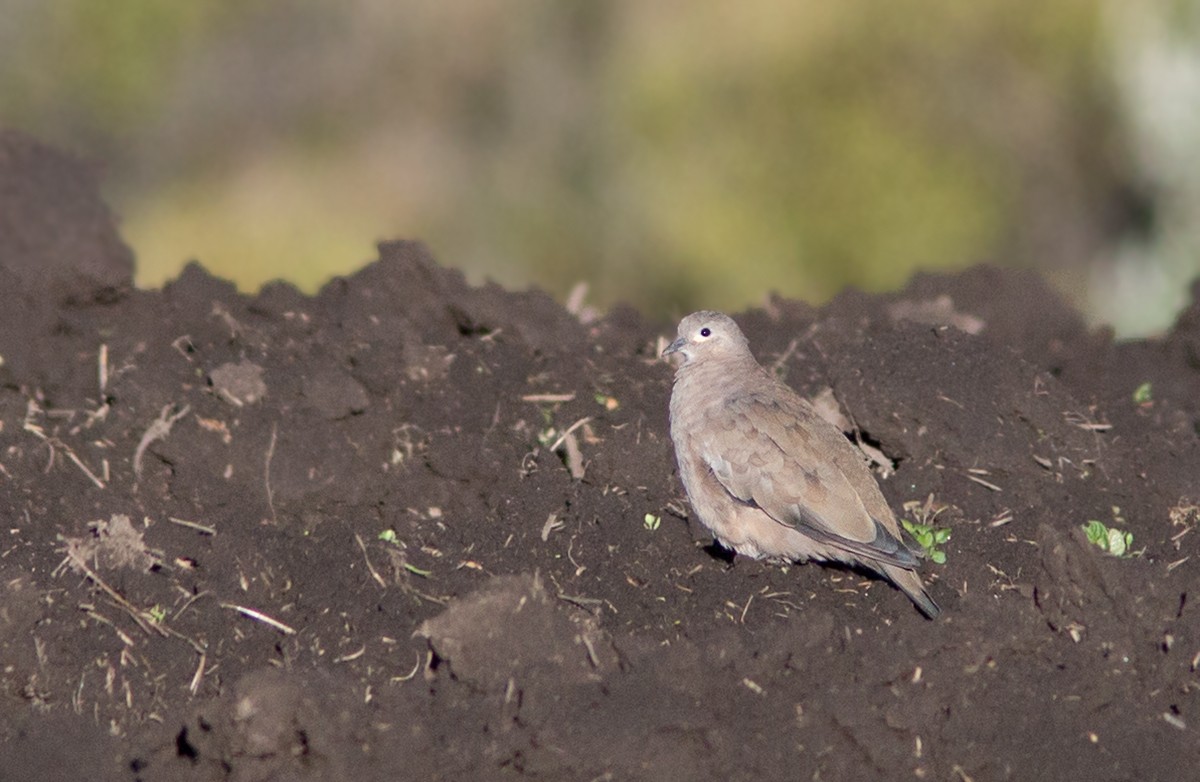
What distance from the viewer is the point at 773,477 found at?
17.8ft

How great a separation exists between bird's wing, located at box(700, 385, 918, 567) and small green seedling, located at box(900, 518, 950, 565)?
0.76ft

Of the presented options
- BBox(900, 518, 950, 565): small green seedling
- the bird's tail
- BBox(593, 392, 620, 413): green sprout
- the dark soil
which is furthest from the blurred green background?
the bird's tail

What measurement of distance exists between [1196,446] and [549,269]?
26.6 ft

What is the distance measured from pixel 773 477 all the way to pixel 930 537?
1.97ft

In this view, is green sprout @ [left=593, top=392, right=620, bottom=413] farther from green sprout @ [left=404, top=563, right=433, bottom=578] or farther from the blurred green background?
the blurred green background

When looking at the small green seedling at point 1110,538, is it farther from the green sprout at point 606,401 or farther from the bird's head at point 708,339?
the green sprout at point 606,401

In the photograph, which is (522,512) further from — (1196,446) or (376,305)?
(1196,446)

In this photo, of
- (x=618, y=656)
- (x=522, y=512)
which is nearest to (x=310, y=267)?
(x=522, y=512)

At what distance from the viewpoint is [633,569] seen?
205 inches

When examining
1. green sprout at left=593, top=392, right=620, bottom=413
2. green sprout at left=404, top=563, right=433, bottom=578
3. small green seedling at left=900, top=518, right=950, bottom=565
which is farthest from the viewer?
green sprout at left=593, top=392, right=620, bottom=413

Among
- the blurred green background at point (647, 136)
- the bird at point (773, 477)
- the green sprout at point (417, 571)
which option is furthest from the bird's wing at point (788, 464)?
the blurred green background at point (647, 136)

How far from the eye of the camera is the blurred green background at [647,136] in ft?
39.9

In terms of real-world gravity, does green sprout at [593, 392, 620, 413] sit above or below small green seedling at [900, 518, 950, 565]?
below

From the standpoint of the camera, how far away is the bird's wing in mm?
5262
